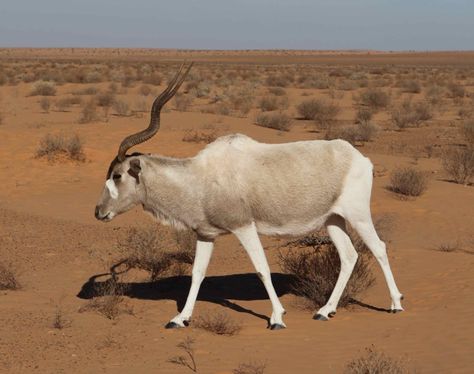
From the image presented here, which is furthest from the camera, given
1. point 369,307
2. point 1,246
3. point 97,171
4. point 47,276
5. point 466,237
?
point 97,171

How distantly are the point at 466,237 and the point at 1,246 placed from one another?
7609 mm

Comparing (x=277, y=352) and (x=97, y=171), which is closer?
(x=277, y=352)

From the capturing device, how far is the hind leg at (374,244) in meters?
7.47

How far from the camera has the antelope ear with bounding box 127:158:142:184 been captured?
7324mm

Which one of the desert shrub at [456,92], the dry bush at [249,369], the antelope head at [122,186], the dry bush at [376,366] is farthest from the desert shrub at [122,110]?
the dry bush at [376,366]

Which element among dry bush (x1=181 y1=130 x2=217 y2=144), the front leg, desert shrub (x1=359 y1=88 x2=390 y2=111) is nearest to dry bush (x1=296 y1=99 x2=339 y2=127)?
desert shrub (x1=359 y1=88 x2=390 y2=111)

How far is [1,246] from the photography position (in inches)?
419

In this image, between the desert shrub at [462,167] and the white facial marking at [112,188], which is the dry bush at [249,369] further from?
the desert shrub at [462,167]

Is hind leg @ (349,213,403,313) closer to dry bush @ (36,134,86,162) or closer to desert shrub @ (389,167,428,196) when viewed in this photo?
desert shrub @ (389,167,428,196)

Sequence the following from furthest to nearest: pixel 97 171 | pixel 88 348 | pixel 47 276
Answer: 1. pixel 97 171
2. pixel 47 276
3. pixel 88 348

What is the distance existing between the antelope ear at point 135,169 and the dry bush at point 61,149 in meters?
11.2

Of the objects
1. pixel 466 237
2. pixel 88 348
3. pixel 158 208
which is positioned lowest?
pixel 466 237

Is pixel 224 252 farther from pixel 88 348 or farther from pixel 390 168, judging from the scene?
pixel 390 168

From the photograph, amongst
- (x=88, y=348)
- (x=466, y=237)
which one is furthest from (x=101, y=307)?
(x=466, y=237)
